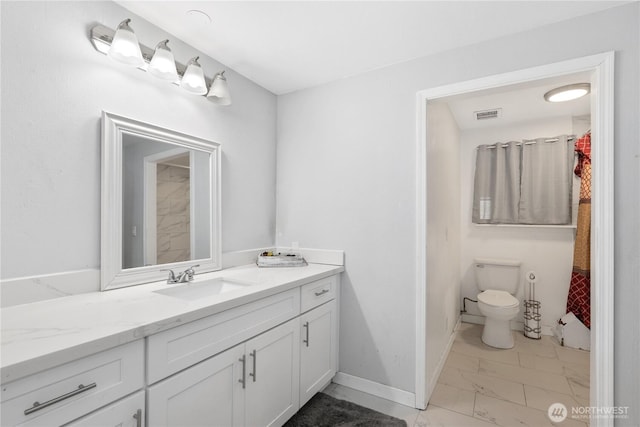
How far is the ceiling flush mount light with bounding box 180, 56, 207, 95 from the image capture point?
1.66 metres

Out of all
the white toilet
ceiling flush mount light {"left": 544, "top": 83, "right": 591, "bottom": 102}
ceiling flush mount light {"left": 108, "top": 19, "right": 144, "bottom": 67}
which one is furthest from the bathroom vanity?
ceiling flush mount light {"left": 544, "top": 83, "right": 591, "bottom": 102}

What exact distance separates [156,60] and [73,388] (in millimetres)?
1456

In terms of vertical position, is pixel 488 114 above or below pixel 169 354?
above

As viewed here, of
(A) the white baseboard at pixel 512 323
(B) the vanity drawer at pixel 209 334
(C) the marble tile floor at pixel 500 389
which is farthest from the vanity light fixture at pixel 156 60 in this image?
(A) the white baseboard at pixel 512 323

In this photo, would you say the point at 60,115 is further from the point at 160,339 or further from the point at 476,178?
the point at 476,178

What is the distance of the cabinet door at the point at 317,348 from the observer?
1782 millimetres

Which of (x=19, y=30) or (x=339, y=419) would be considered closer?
(x=19, y=30)

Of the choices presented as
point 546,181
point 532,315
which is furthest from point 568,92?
point 532,315

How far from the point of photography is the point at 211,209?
1941 millimetres

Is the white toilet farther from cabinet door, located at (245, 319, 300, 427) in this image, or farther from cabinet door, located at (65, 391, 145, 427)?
cabinet door, located at (65, 391, 145, 427)

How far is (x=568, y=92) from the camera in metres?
2.34

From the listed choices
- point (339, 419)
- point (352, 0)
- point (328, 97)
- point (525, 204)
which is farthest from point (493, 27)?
point (339, 419)

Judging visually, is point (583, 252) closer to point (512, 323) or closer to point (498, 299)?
point (498, 299)

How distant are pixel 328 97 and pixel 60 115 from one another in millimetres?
1646
